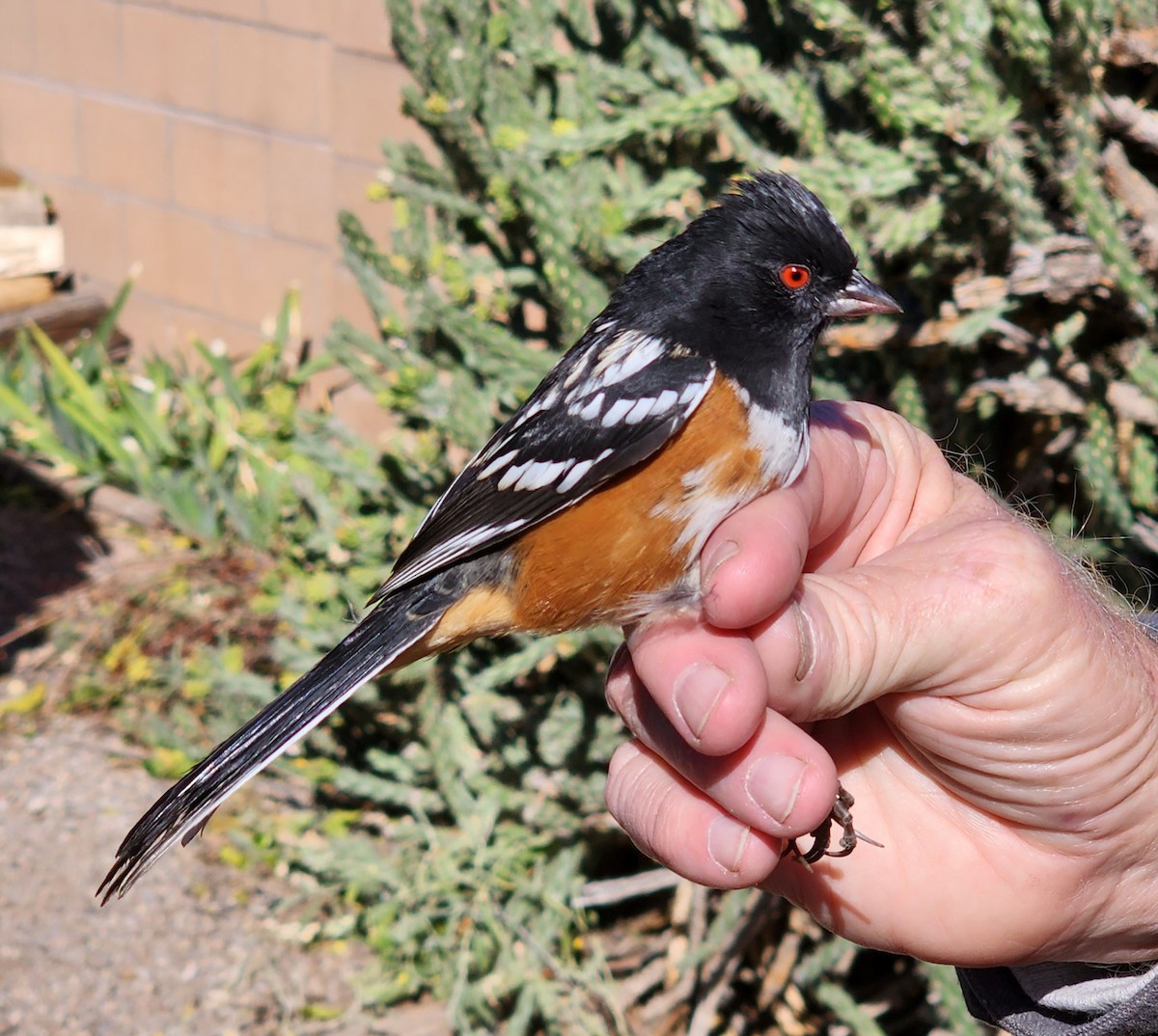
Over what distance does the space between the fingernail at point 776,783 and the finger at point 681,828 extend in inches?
4.4

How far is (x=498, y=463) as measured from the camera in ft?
9.11

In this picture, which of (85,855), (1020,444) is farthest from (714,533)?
(85,855)

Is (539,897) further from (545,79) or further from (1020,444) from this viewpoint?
(545,79)

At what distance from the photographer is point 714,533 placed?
7.83 ft

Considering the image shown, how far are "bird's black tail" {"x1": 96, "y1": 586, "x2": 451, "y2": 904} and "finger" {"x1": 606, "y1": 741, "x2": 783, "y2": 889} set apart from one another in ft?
1.75

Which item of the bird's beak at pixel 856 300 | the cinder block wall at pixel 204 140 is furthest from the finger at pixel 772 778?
the cinder block wall at pixel 204 140

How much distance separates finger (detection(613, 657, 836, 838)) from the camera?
224 cm

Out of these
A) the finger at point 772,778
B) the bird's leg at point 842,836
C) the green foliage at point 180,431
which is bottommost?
the green foliage at point 180,431

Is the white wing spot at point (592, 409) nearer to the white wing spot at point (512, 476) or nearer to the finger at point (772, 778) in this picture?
the white wing spot at point (512, 476)

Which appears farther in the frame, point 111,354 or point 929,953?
point 111,354

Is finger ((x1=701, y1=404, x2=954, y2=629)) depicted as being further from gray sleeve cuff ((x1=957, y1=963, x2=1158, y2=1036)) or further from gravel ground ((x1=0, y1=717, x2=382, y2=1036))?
gravel ground ((x1=0, y1=717, x2=382, y2=1036))

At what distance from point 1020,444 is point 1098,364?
1.70 feet

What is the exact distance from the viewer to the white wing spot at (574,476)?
2.53 m

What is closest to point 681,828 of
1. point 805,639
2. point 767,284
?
point 805,639
